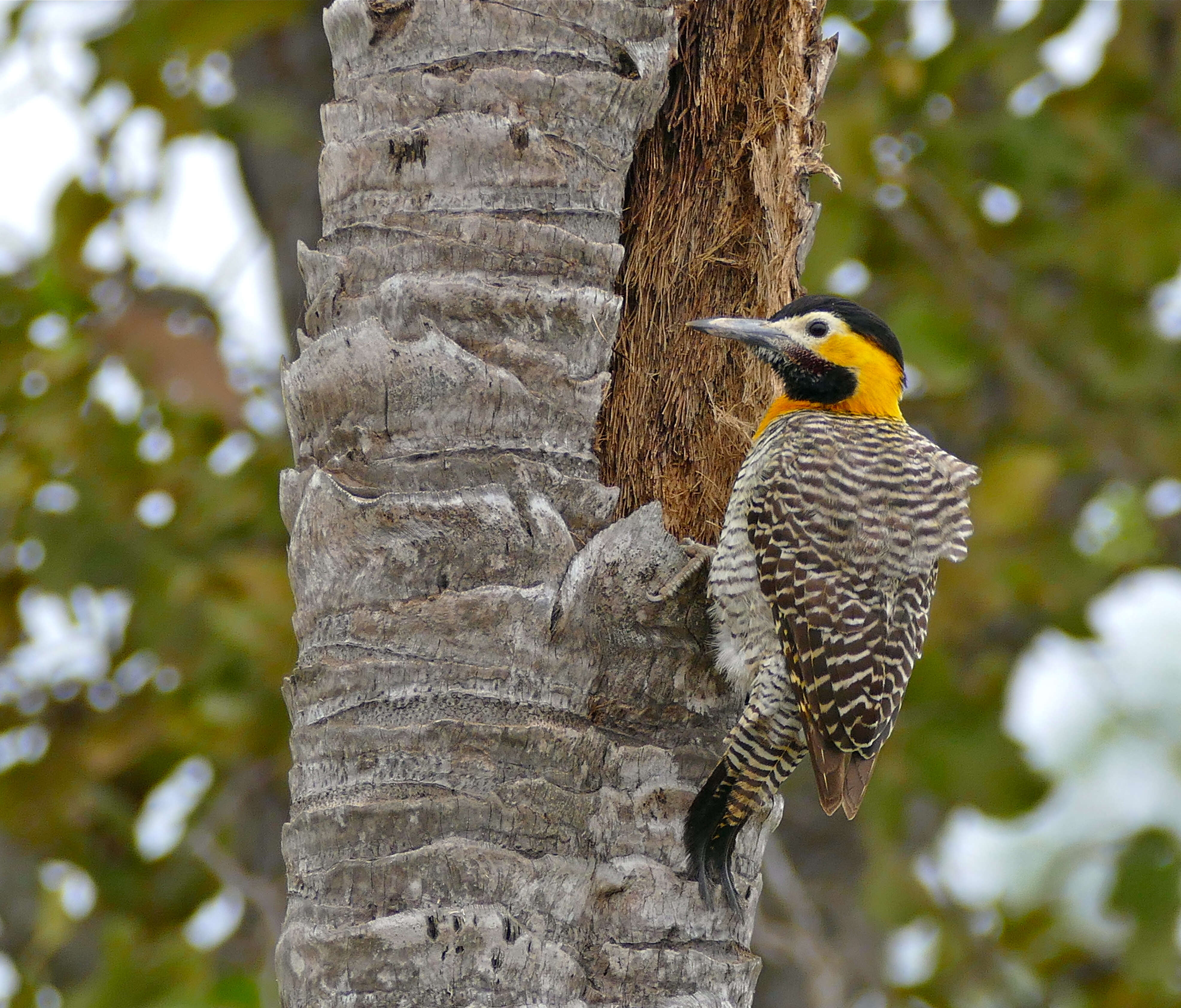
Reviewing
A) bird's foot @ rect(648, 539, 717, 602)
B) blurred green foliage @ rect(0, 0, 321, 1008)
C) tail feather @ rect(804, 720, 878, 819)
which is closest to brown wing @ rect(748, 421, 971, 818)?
tail feather @ rect(804, 720, 878, 819)

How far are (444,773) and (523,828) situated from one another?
0.51 feet

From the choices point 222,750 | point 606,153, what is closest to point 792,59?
point 606,153

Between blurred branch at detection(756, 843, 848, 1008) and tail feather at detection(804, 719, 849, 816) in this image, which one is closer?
tail feather at detection(804, 719, 849, 816)

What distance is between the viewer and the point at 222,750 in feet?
16.5

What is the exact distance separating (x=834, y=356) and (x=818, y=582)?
919 mm

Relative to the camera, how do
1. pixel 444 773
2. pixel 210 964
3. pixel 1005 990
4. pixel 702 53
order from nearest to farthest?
pixel 444 773 → pixel 702 53 → pixel 210 964 → pixel 1005 990

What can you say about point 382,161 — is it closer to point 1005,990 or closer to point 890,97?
point 890,97

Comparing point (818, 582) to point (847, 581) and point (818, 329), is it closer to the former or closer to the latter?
point (847, 581)

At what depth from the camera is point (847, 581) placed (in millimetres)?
3332

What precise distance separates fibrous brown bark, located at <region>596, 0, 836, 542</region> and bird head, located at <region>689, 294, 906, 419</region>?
9 centimetres

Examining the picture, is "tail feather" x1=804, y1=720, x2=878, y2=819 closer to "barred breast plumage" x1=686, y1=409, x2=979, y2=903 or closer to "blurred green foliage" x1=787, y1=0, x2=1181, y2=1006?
"barred breast plumage" x1=686, y1=409, x2=979, y2=903

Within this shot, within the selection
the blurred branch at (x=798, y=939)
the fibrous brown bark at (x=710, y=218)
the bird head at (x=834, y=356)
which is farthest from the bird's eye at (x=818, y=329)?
the blurred branch at (x=798, y=939)

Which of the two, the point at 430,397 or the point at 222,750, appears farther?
the point at 222,750

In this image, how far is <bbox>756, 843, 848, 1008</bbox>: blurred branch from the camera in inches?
181
